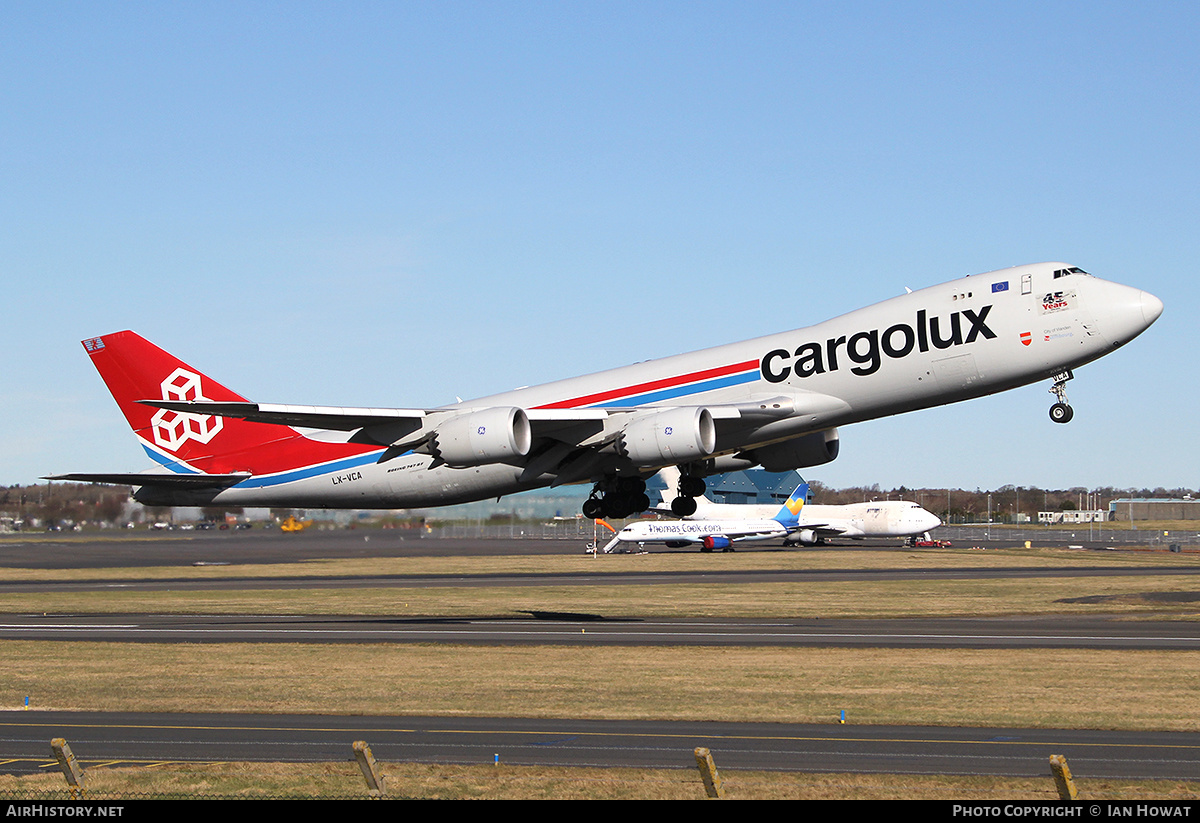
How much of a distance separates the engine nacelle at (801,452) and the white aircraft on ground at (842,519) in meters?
67.9

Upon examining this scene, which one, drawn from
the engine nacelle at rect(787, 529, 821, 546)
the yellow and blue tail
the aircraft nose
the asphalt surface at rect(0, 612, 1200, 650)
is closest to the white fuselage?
the aircraft nose

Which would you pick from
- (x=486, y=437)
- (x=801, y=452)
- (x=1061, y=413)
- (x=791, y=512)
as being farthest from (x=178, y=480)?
(x=791, y=512)

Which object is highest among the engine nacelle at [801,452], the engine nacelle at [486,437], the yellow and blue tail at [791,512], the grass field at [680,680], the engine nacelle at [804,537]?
the engine nacelle at [486,437]

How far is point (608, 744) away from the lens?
21.1m

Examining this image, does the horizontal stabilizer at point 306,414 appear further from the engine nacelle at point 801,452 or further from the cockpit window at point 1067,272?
the cockpit window at point 1067,272

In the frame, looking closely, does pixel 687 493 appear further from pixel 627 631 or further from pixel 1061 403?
pixel 1061 403

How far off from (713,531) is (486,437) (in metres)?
69.6

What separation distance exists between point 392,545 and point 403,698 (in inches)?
3072

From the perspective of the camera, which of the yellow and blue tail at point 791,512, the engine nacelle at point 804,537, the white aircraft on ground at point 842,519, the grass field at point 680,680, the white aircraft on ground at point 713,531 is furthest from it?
the white aircraft on ground at point 842,519

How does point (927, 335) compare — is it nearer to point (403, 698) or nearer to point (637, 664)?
point (637, 664)

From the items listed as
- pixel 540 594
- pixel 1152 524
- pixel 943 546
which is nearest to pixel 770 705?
pixel 540 594

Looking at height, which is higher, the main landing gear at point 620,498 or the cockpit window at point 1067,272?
the cockpit window at point 1067,272

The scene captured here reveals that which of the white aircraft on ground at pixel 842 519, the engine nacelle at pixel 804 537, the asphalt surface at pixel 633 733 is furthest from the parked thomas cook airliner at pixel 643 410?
the engine nacelle at pixel 804 537

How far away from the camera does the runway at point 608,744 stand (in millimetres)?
19016
